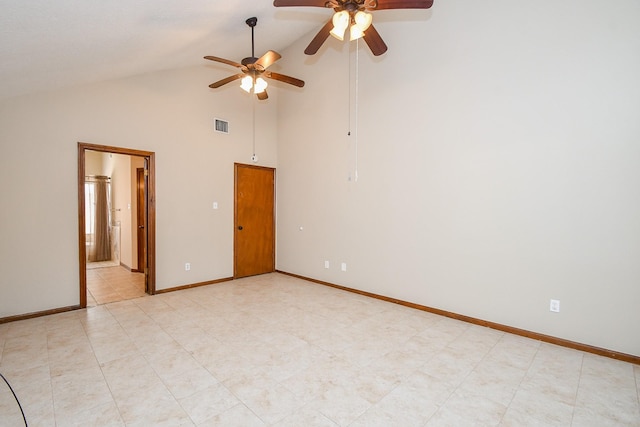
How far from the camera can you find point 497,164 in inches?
129

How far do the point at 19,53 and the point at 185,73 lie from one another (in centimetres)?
255

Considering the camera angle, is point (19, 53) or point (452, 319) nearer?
point (19, 53)

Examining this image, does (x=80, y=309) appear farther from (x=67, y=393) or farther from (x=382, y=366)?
(x=382, y=366)

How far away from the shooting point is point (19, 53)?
2373mm

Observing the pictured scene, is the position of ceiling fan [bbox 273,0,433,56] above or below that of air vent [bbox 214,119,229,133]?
above

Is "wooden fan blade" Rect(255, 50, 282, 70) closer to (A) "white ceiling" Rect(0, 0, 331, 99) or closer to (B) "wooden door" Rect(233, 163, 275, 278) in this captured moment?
(A) "white ceiling" Rect(0, 0, 331, 99)

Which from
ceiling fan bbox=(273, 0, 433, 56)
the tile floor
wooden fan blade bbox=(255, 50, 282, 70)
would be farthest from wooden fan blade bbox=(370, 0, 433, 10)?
the tile floor

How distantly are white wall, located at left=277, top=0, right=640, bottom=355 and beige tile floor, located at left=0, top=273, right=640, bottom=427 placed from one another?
531mm

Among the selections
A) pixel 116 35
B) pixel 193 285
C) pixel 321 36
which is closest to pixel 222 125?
pixel 116 35

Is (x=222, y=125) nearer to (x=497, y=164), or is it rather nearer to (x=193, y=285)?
(x=193, y=285)

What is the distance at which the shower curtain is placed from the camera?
23.6 feet

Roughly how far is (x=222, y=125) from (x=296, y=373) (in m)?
4.20

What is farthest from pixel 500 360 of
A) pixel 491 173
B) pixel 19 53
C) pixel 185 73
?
pixel 185 73

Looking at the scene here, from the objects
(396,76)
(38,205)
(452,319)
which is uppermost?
(396,76)
